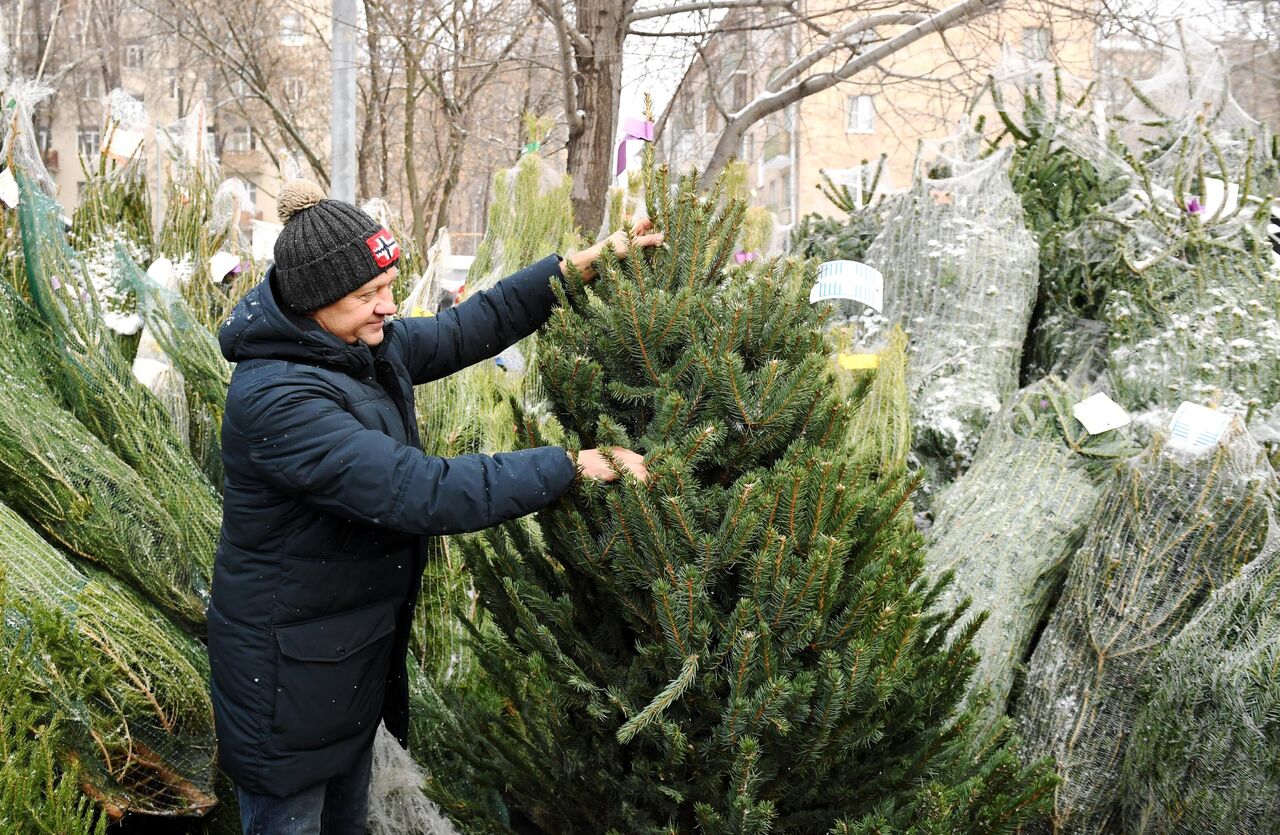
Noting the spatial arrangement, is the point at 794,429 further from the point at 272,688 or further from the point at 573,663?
the point at 272,688

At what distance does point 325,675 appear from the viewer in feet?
6.41

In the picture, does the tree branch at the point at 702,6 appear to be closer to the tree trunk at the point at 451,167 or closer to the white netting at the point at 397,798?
the tree trunk at the point at 451,167

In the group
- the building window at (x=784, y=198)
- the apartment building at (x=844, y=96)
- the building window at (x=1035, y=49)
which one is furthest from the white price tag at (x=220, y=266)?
the building window at (x=784, y=198)

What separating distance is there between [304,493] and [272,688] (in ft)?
1.38

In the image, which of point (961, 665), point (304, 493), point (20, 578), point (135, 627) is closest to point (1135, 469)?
point (961, 665)

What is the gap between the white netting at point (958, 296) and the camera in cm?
407

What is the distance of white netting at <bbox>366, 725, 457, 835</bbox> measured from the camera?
8.38 ft

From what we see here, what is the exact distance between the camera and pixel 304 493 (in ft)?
6.03

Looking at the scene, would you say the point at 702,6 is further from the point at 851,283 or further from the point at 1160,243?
the point at 851,283

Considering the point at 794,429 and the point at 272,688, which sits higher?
the point at 794,429

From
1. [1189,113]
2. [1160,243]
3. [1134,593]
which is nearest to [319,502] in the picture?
[1134,593]

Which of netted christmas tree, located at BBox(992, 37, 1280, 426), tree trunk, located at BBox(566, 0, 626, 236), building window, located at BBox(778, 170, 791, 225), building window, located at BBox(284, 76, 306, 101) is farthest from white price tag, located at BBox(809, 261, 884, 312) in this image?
building window, located at BBox(778, 170, 791, 225)

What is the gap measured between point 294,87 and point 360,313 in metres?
16.0

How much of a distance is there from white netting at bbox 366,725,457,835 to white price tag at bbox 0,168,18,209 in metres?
2.97
